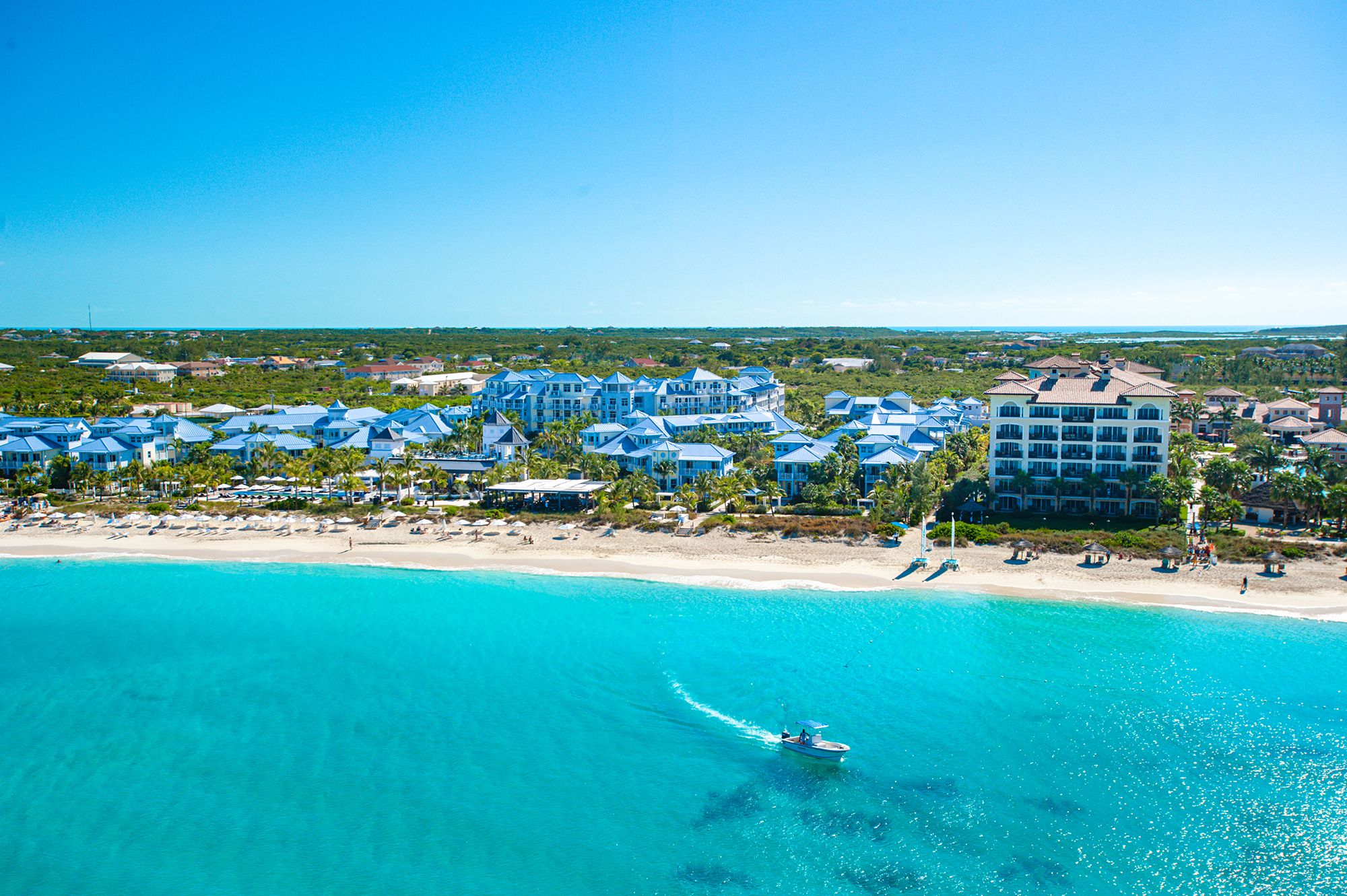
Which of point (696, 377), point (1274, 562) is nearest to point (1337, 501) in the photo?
point (1274, 562)

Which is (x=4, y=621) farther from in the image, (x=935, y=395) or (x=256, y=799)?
(x=935, y=395)

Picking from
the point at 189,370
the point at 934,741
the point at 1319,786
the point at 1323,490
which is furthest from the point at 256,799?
the point at 189,370

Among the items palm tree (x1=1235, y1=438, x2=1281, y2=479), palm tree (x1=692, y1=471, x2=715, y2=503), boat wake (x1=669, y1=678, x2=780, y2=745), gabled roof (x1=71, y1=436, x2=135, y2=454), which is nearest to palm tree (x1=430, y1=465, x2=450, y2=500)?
palm tree (x1=692, y1=471, x2=715, y2=503)

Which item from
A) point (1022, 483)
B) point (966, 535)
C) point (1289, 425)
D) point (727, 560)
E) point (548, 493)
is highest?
point (1289, 425)

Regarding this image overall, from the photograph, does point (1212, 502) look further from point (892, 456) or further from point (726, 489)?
point (726, 489)

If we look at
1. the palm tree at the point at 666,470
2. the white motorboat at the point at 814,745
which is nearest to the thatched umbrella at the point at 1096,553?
the white motorboat at the point at 814,745

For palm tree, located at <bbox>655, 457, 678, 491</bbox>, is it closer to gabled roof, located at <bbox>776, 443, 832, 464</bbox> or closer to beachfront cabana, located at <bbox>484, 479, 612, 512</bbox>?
beachfront cabana, located at <bbox>484, 479, 612, 512</bbox>
